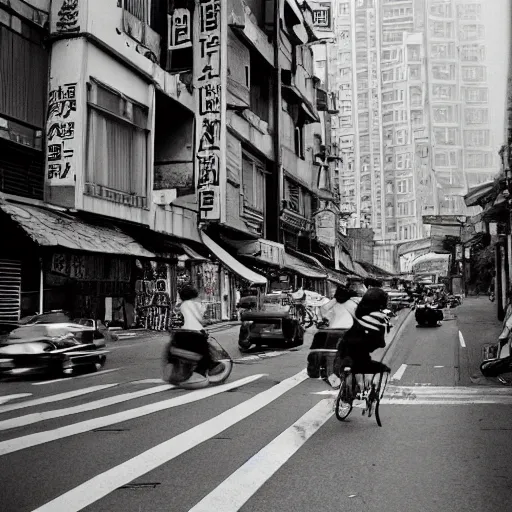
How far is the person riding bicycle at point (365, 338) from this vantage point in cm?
848

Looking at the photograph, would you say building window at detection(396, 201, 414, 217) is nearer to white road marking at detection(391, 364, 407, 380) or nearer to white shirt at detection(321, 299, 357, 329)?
white road marking at detection(391, 364, 407, 380)

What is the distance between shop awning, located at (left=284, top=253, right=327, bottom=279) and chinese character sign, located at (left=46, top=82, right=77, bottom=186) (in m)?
21.4

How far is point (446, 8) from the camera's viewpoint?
6.56m

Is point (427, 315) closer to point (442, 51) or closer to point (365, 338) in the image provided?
point (365, 338)

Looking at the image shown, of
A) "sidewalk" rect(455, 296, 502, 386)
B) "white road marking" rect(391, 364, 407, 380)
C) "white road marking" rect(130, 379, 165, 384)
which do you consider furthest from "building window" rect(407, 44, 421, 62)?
"white road marking" rect(130, 379, 165, 384)

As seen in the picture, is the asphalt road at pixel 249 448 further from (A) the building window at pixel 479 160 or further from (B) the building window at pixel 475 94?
A: (B) the building window at pixel 475 94

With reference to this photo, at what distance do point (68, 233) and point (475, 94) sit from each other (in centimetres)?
1392

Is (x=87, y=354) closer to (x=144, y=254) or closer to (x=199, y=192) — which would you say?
(x=144, y=254)

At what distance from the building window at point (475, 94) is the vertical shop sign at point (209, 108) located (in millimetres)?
21762

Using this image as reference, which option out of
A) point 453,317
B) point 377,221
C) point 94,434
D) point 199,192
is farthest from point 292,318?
point 377,221

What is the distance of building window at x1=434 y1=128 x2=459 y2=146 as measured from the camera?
8516 millimetres

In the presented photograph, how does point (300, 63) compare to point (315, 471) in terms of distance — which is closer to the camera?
point (315, 471)

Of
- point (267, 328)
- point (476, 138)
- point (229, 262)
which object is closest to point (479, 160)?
point (476, 138)

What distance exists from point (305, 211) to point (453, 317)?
18.4m
